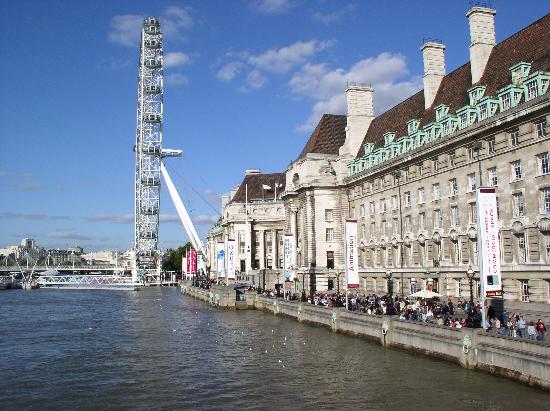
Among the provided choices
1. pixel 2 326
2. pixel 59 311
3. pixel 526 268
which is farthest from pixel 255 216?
pixel 526 268

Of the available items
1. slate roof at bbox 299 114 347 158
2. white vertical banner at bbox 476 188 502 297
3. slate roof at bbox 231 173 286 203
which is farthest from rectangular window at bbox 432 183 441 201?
slate roof at bbox 231 173 286 203

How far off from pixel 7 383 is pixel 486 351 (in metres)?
22.5

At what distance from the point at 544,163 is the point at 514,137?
12.1 feet

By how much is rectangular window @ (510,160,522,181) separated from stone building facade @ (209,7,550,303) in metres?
0.08

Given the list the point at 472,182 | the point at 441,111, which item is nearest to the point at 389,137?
the point at 441,111

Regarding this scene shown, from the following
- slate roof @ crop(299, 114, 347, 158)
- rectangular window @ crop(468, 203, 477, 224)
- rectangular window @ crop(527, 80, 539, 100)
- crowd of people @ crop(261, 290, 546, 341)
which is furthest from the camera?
slate roof @ crop(299, 114, 347, 158)

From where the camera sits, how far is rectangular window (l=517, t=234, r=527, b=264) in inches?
1722

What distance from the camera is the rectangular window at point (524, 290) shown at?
43091 mm

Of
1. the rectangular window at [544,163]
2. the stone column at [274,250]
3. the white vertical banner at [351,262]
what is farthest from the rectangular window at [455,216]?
the stone column at [274,250]

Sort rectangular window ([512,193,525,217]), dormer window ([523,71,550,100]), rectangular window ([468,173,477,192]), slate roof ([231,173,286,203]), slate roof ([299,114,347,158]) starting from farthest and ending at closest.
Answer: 1. slate roof ([231,173,286,203])
2. slate roof ([299,114,347,158])
3. rectangular window ([468,173,477,192])
4. rectangular window ([512,193,525,217])
5. dormer window ([523,71,550,100])

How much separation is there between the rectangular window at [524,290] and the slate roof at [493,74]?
14.8 meters

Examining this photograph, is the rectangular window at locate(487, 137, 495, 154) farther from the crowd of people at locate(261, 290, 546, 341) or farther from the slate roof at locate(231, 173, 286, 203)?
the slate roof at locate(231, 173, 286, 203)

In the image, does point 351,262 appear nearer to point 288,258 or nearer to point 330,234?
point 288,258

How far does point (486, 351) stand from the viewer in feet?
92.3
